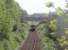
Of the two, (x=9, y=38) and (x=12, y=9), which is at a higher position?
(x=12, y=9)

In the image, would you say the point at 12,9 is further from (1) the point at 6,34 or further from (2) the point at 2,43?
(2) the point at 2,43

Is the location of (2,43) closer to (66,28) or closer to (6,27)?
(6,27)

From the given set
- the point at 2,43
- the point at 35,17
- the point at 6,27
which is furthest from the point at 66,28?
the point at 35,17

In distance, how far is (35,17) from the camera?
56.5 ft

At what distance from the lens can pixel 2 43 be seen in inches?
447

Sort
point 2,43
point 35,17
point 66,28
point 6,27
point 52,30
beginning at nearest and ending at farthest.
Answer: point 66,28 → point 2,43 → point 6,27 → point 52,30 → point 35,17

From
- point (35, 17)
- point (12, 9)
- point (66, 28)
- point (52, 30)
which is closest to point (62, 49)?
point (66, 28)

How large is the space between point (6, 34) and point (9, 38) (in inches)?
10.8

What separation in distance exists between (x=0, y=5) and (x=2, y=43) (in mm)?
1879

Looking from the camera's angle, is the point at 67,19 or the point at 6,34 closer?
the point at 67,19

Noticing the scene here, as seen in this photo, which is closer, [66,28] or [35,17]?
[66,28]

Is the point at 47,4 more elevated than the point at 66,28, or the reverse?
the point at 47,4

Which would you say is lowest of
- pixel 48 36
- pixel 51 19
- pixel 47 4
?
pixel 48 36

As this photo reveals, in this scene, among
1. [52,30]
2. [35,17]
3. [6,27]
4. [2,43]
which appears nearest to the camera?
[2,43]
